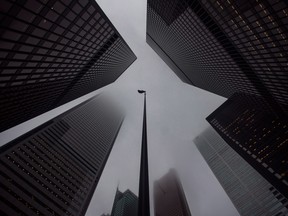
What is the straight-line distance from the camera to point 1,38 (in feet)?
78.6

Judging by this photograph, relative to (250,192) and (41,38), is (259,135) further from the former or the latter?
(41,38)

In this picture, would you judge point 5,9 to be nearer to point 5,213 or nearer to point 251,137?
point 5,213

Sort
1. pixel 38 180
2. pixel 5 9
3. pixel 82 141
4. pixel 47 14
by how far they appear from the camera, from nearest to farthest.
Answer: pixel 5 9 < pixel 47 14 < pixel 38 180 < pixel 82 141

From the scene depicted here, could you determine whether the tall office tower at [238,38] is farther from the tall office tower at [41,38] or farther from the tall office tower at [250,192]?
the tall office tower at [250,192]

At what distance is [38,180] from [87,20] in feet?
226

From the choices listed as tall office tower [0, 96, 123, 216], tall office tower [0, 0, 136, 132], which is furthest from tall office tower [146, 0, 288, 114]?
tall office tower [0, 96, 123, 216]

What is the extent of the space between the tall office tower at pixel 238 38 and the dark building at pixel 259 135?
47.1 ft

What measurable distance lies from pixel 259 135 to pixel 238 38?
62647 millimetres

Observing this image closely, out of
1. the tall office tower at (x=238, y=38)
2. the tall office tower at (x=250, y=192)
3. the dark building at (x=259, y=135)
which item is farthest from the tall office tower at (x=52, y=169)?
the tall office tower at (x=250, y=192)

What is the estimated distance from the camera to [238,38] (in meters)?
57.4

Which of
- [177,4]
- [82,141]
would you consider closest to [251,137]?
[177,4]

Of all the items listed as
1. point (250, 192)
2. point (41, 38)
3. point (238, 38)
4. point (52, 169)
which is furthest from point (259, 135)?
point (41, 38)

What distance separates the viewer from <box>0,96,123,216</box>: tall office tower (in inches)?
2926

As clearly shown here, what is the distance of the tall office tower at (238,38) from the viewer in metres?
45.6
